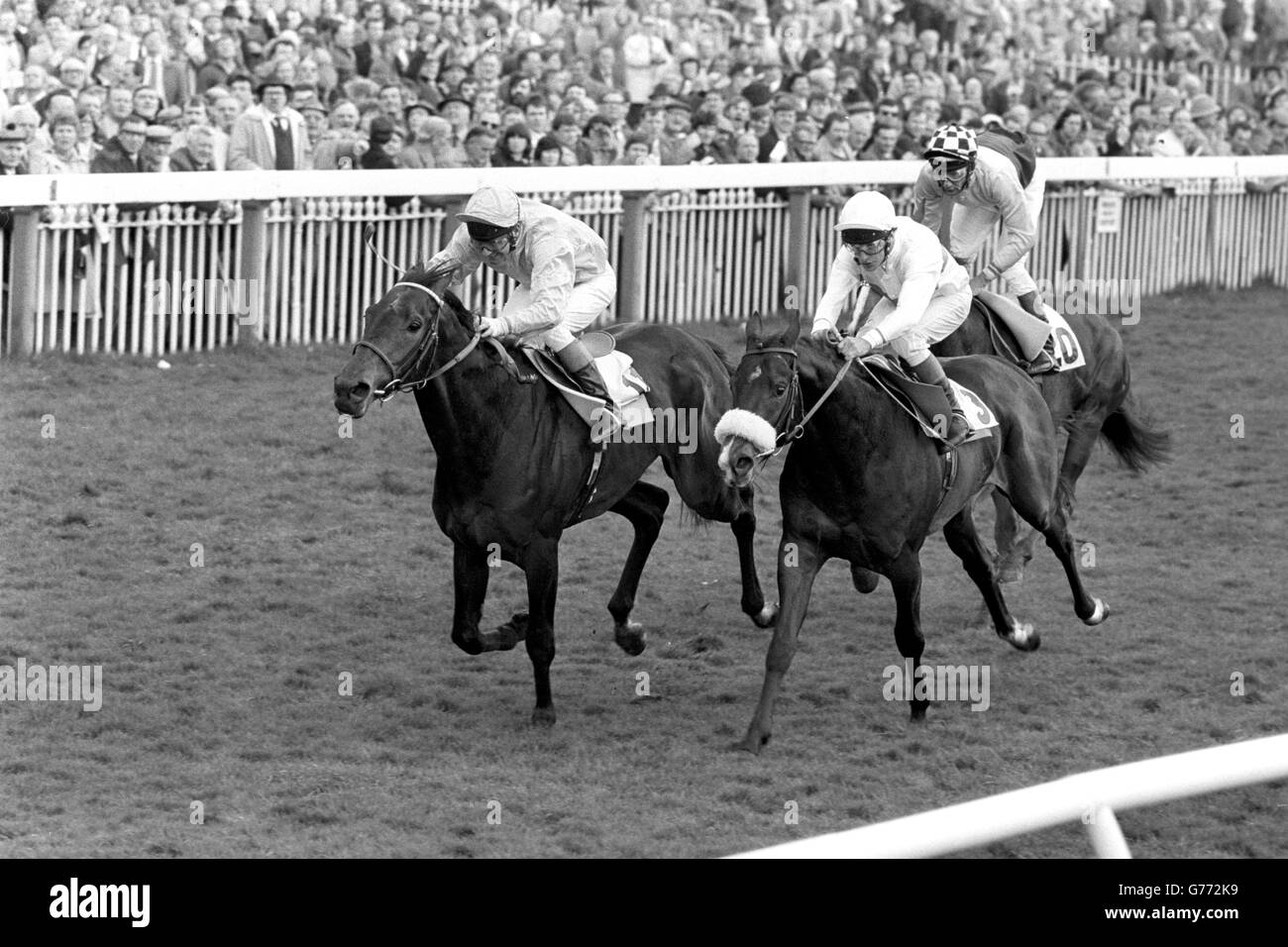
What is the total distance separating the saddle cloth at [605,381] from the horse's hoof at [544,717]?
1.03 m

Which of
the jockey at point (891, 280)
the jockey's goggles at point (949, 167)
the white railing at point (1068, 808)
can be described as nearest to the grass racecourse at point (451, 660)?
the jockey at point (891, 280)

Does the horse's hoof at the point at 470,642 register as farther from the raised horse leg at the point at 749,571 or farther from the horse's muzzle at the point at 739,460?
the raised horse leg at the point at 749,571

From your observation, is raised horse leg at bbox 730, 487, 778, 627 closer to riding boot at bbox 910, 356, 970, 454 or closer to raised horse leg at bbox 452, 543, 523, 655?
riding boot at bbox 910, 356, 970, 454

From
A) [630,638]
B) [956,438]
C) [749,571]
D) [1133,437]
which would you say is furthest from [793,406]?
[1133,437]

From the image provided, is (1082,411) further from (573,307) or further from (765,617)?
(573,307)

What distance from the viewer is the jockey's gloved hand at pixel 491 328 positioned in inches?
277

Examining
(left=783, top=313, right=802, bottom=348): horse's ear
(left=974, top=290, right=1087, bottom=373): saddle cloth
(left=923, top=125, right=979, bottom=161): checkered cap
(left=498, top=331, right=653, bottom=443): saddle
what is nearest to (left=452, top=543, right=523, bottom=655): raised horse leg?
(left=498, top=331, right=653, bottom=443): saddle

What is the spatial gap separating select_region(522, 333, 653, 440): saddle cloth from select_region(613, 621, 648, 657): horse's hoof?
2.85ft

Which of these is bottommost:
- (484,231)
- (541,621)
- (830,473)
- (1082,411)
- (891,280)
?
(541,621)

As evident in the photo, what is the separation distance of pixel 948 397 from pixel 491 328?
5.68 ft

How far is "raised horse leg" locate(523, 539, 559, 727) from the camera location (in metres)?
7.21

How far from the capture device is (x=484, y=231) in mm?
7250
